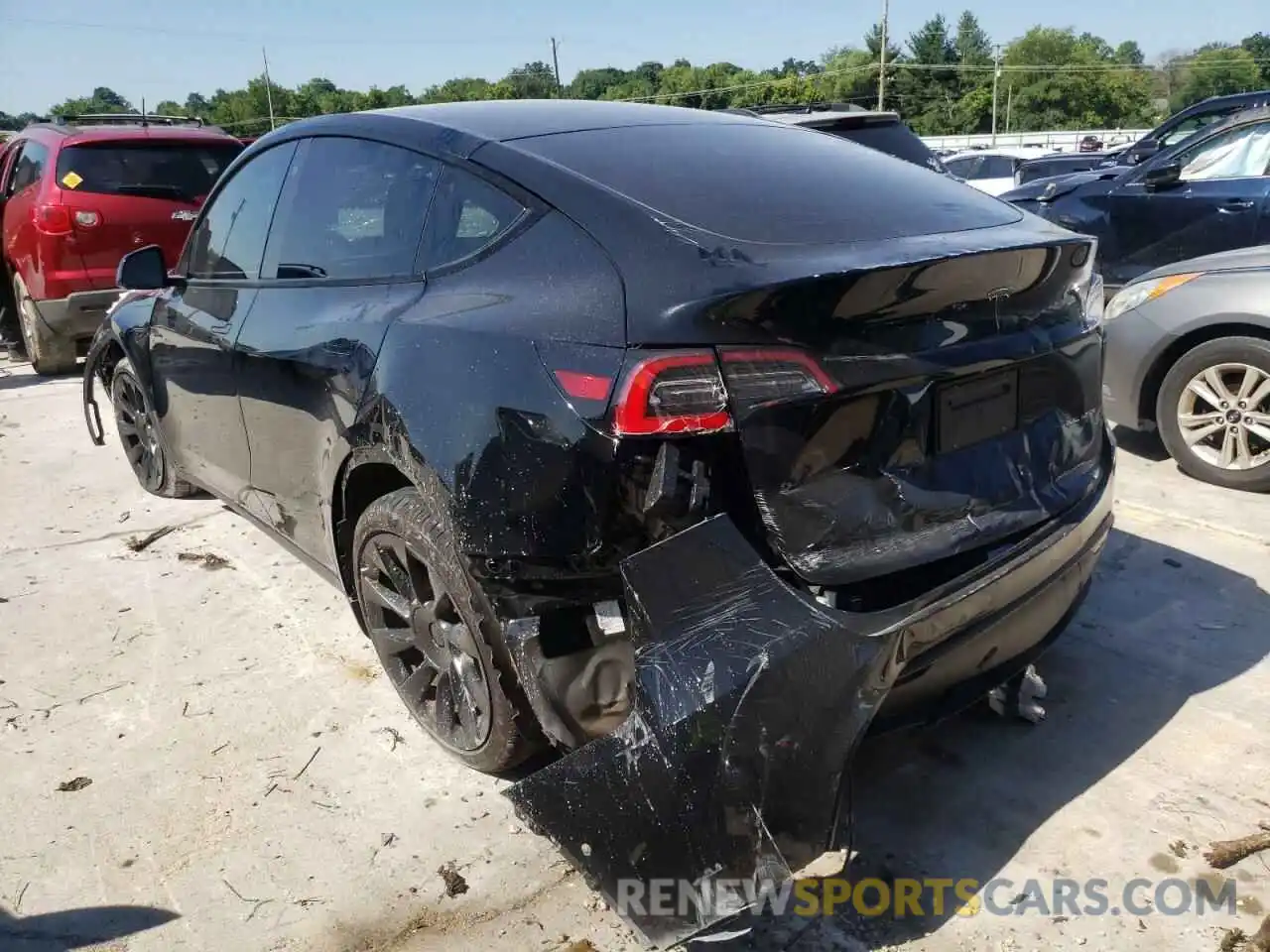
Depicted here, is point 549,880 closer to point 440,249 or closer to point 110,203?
point 440,249

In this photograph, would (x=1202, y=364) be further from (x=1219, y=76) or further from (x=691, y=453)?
(x=1219, y=76)

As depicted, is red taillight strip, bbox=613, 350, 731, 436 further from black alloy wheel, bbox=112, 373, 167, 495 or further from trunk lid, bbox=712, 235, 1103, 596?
black alloy wheel, bbox=112, 373, 167, 495

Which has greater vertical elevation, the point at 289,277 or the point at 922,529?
the point at 289,277

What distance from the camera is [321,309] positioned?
2.99 metres

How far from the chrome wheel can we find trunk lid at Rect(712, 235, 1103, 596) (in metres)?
2.75

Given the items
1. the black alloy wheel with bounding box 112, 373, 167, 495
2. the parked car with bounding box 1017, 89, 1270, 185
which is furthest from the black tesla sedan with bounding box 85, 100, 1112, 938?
the parked car with bounding box 1017, 89, 1270, 185

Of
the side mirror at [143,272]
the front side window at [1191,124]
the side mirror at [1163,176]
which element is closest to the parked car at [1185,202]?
the side mirror at [1163,176]

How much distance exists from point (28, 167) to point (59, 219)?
1.18 metres

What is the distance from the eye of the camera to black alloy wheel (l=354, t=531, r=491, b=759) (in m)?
2.62

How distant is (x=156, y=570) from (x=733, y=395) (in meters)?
3.30

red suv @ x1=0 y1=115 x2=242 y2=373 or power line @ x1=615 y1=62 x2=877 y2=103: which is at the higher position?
power line @ x1=615 y1=62 x2=877 y2=103

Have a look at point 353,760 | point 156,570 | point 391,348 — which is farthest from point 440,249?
point 156,570

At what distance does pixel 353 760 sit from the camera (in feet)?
9.78

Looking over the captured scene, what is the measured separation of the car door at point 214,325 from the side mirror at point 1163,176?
638cm
